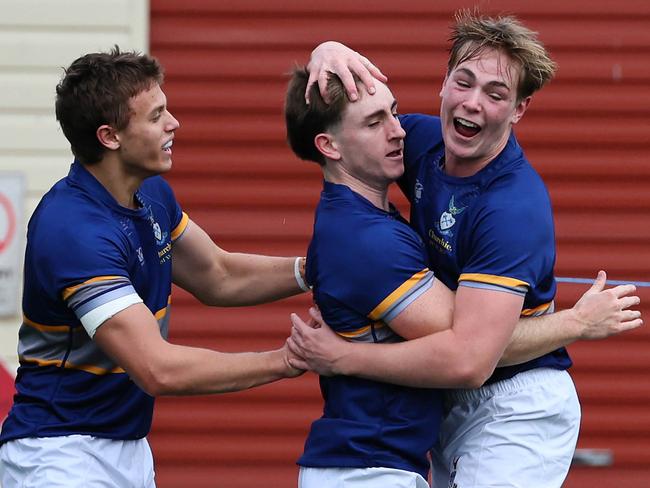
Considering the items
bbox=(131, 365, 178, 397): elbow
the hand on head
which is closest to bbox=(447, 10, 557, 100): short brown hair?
the hand on head

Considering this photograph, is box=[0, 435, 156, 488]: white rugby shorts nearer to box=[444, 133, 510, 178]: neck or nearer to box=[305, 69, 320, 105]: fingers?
box=[305, 69, 320, 105]: fingers

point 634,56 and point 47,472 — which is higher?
point 634,56

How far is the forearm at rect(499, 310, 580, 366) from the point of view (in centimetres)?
365

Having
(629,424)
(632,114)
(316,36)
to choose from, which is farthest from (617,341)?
(316,36)

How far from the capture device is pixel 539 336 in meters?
3.67

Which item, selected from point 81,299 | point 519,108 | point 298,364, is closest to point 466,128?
point 519,108

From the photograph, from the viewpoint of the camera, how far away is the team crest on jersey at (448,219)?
368 cm

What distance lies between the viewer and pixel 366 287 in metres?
3.53

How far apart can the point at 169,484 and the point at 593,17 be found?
10.3 ft

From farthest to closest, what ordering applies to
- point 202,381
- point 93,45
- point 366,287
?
point 93,45
point 202,381
point 366,287

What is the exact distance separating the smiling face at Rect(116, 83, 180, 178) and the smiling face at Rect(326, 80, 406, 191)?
0.55 m

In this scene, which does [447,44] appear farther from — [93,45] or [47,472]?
[47,472]

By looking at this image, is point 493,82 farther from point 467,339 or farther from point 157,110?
point 157,110

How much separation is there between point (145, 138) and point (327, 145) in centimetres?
57
